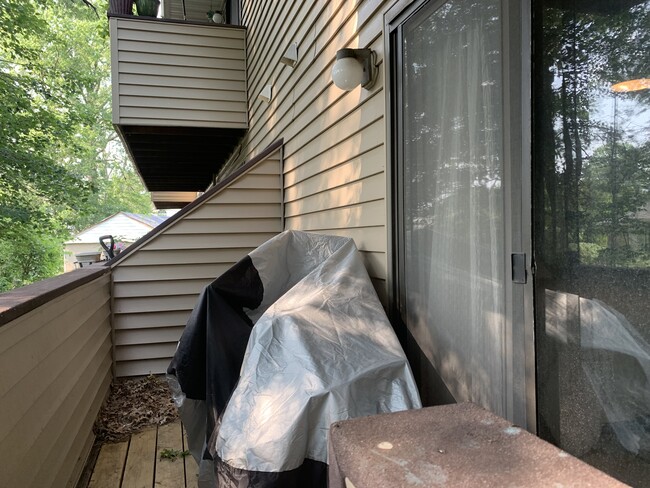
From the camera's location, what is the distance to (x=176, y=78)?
239 inches

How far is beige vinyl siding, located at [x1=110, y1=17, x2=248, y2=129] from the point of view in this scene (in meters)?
5.95

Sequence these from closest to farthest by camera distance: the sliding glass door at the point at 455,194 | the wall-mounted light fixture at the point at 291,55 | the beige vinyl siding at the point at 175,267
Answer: the sliding glass door at the point at 455,194, the wall-mounted light fixture at the point at 291,55, the beige vinyl siding at the point at 175,267

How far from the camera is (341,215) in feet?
9.95

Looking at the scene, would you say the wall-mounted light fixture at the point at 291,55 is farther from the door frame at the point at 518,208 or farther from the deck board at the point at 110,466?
the deck board at the point at 110,466

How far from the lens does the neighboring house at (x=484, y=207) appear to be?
1.11 meters

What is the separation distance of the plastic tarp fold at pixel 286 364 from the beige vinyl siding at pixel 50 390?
22.9 inches

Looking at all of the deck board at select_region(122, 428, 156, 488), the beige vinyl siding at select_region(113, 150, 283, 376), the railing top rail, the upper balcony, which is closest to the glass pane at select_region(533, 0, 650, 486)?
the railing top rail

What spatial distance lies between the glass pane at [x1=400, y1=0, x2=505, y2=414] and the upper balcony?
4.68 metres

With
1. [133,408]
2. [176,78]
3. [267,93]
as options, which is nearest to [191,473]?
[133,408]

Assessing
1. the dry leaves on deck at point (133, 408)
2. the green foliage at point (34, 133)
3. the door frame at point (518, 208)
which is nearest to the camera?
the door frame at point (518, 208)

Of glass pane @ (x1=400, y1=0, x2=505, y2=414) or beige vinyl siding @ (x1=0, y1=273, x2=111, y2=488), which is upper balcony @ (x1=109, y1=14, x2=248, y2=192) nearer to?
beige vinyl siding @ (x1=0, y1=273, x2=111, y2=488)

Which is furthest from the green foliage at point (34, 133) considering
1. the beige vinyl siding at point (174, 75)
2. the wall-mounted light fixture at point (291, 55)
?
the wall-mounted light fixture at point (291, 55)

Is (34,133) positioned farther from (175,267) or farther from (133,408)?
(133,408)

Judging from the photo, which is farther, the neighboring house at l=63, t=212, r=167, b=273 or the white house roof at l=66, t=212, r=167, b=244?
the white house roof at l=66, t=212, r=167, b=244
